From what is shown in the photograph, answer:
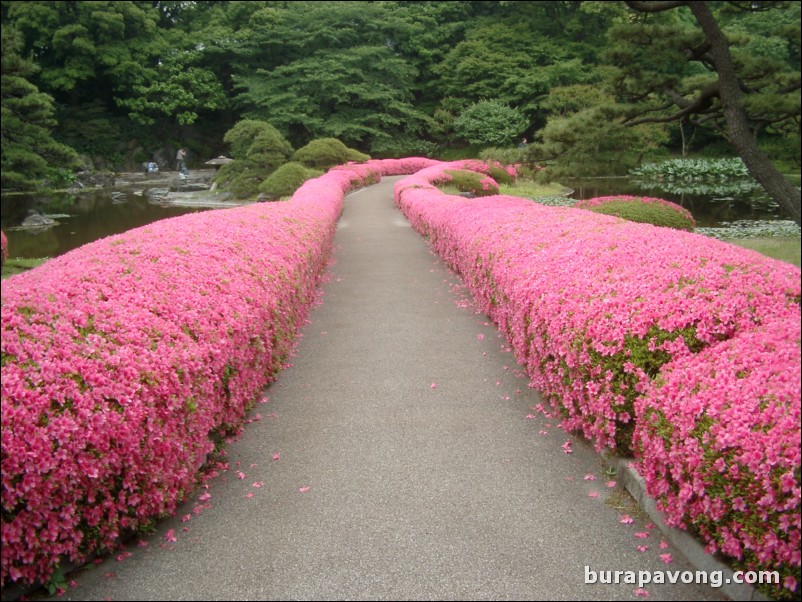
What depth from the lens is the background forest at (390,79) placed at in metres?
4.75

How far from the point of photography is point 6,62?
3.33 metres

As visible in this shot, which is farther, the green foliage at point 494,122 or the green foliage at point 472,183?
the green foliage at point 472,183

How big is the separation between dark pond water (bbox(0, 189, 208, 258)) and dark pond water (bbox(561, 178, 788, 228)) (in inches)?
587

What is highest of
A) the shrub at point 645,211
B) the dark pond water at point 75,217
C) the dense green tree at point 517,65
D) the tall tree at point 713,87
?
the dense green tree at point 517,65

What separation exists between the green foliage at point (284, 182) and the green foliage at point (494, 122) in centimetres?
693

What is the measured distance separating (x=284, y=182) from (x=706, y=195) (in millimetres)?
16150

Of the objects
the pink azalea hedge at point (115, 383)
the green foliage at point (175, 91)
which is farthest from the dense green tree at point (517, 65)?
the green foliage at point (175, 91)

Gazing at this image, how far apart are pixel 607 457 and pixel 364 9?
1432 inches

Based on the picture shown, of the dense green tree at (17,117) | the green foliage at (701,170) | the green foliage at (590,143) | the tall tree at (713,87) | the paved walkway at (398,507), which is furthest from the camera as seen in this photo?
the green foliage at (701,170)

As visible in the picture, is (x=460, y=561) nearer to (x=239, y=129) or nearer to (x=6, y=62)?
(x=6, y=62)

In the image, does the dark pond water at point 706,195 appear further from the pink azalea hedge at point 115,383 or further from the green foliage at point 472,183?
the pink azalea hedge at point 115,383

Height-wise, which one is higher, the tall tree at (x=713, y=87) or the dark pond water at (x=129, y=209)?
the tall tree at (x=713, y=87)

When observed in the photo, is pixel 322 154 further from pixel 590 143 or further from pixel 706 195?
pixel 590 143

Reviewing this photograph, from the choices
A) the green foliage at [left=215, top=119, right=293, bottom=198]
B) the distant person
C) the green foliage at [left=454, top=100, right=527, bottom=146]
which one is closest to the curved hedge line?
the green foliage at [left=454, top=100, right=527, bottom=146]
